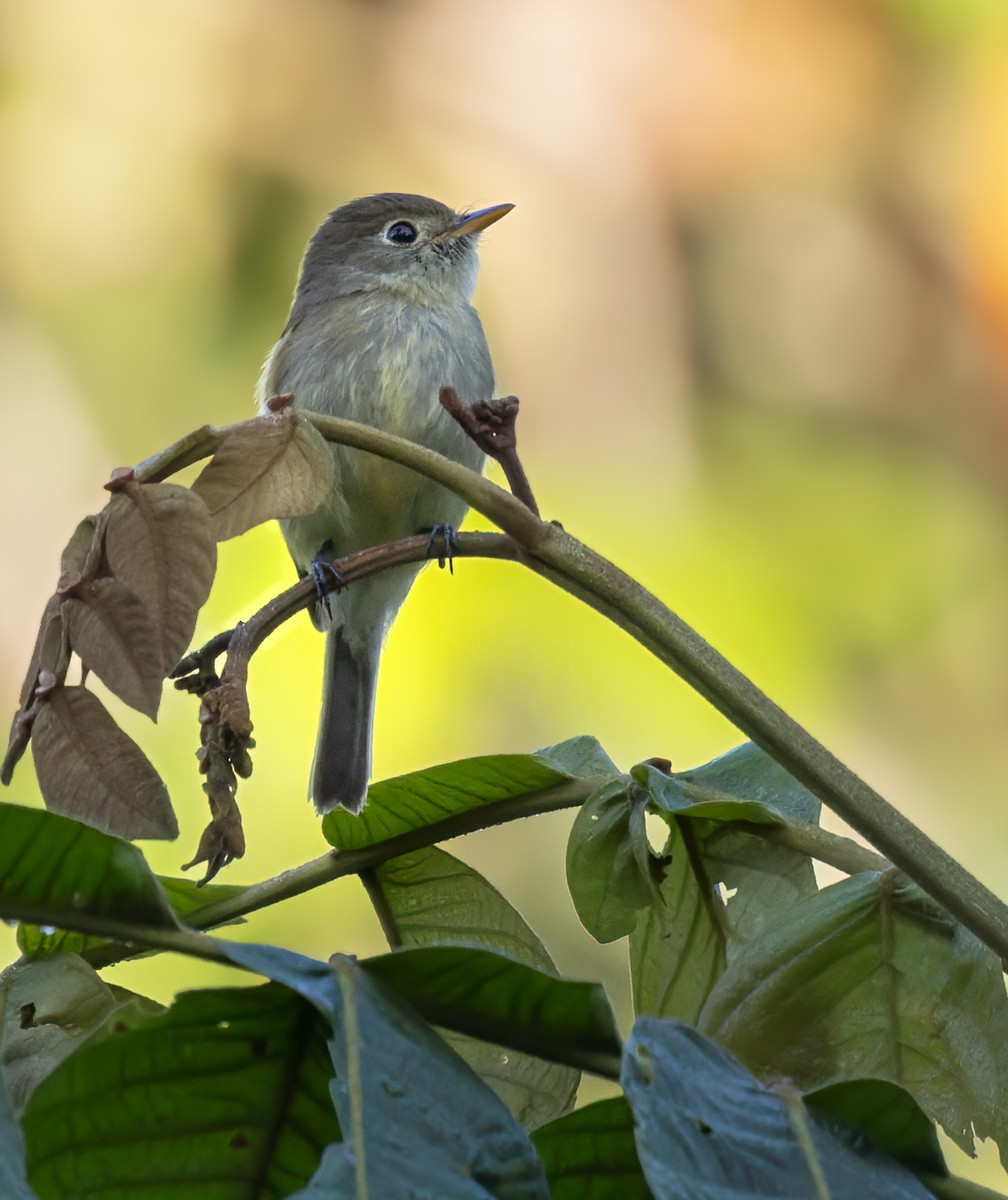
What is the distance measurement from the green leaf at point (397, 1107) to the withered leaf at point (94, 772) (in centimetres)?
12

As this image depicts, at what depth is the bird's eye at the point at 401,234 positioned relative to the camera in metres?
3.86

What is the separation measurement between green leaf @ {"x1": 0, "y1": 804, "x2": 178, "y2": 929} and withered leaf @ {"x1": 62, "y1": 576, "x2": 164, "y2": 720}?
0.09 metres

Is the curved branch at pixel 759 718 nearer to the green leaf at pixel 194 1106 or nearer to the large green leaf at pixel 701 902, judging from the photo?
the large green leaf at pixel 701 902

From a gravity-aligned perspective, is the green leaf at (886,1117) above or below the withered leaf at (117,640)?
below

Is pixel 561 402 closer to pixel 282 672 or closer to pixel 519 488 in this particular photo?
pixel 282 672

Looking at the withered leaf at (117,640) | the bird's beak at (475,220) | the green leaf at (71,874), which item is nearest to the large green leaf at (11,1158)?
the green leaf at (71,874)

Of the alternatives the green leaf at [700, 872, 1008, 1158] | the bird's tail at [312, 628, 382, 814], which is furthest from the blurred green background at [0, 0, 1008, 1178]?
the green leaf at [700, 872, 1008, 1158]

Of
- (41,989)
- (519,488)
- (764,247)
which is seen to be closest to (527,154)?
(764,247)

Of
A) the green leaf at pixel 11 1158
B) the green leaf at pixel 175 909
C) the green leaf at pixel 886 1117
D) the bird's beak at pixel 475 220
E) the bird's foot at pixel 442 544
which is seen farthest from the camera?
the bird's beak at pixel 475 220

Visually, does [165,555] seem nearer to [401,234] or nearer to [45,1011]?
[45,1011]

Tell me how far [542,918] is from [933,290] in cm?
175

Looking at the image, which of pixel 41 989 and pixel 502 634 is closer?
pixel 41 989

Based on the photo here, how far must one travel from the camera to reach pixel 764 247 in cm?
391

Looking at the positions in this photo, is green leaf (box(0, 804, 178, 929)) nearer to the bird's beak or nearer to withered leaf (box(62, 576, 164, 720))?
withered leaf (box(62, 576, 164, 720))
